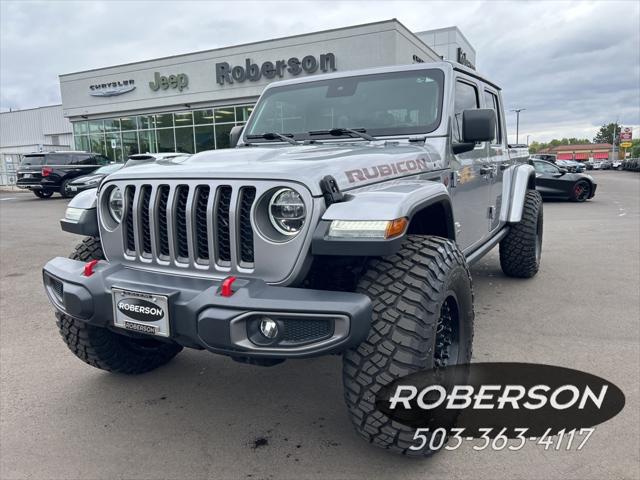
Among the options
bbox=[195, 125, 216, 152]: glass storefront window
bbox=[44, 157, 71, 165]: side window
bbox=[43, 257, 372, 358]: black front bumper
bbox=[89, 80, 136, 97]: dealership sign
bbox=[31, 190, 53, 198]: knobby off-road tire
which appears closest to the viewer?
bbox=[43, 257, 372, 358]: black front bumper

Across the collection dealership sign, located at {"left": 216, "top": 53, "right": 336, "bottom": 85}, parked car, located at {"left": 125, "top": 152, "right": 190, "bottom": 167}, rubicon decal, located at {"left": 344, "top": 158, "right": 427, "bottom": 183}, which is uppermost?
dealership sign, located at {"left": 216, "top": 53, "right": 336, "bottom": 85}

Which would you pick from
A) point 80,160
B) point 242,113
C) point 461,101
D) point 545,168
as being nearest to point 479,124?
point 461,101

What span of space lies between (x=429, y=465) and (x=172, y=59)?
A: 86.5ft

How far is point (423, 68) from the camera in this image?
3.65 meters

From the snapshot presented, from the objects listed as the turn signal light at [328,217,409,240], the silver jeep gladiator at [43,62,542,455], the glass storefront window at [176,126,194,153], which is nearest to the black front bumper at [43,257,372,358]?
the silver jeep gladiator at [43,62,542,455]

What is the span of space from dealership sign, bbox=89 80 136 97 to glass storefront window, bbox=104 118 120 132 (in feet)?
4.45

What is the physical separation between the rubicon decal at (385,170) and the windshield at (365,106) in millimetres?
485

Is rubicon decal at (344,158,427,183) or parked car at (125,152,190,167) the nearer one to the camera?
rubicon decal at (344,158,427,183)

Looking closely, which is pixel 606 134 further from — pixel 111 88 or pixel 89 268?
pixel 89 268

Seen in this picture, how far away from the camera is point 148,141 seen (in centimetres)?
2758

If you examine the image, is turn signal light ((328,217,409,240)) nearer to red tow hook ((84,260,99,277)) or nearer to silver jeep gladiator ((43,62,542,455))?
silver jeep gladiator ((43,62,542,455))

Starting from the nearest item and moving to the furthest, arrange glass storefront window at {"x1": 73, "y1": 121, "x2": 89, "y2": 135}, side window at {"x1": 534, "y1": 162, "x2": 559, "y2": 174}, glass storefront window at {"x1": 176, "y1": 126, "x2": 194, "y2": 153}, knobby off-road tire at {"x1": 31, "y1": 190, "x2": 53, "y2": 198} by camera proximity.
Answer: side window at {"x1": 534, "y1": 162, "x2": 559, "y2": 174}, knobby off-road tire at {"x1": 31, "y1": 190, "x2": 53, "y2": 198}, glass storefront window at {"x1": 176, "y1": 126, "x2": 194, "y2": 153}, glass storefront window at {"x1": 73, "y1": 121, "x2": 89, "y2": 135}

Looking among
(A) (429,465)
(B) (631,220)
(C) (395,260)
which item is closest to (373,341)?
(C) (395,260)

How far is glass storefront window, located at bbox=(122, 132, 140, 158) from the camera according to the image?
28156 mm
